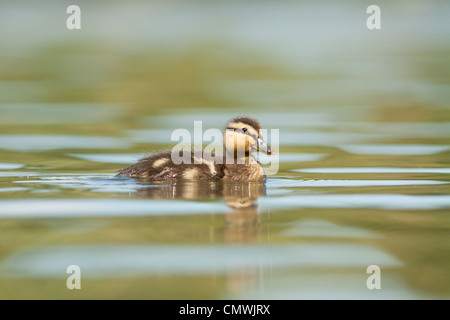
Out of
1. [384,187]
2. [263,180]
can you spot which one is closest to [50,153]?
[263,180]

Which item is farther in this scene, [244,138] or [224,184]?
[244,138]

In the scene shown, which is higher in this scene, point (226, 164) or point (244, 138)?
point (244, 138)

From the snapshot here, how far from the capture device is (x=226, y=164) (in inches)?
354

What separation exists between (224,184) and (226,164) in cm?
37

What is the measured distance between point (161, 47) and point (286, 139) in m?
11.9

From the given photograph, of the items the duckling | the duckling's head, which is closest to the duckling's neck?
the duckling

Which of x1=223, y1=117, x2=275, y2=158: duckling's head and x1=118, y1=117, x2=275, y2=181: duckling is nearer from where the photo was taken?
x1=118, y1=117, x2=275, y2=181: duckling

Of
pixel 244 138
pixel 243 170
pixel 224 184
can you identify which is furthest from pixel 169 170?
pixel 244 138

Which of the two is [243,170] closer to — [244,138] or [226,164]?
[226,164]

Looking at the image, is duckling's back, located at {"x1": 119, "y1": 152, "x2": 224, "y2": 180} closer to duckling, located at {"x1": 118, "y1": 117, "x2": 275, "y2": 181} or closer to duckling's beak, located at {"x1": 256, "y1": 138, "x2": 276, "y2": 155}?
duckling, located at {"x1": 118, "y1": 117, "x2": 275, "y2": 181}

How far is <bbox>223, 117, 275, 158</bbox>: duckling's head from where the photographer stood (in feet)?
29.4

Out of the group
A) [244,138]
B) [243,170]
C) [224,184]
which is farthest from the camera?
[244,138]

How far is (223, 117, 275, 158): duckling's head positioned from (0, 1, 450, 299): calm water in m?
0.35
